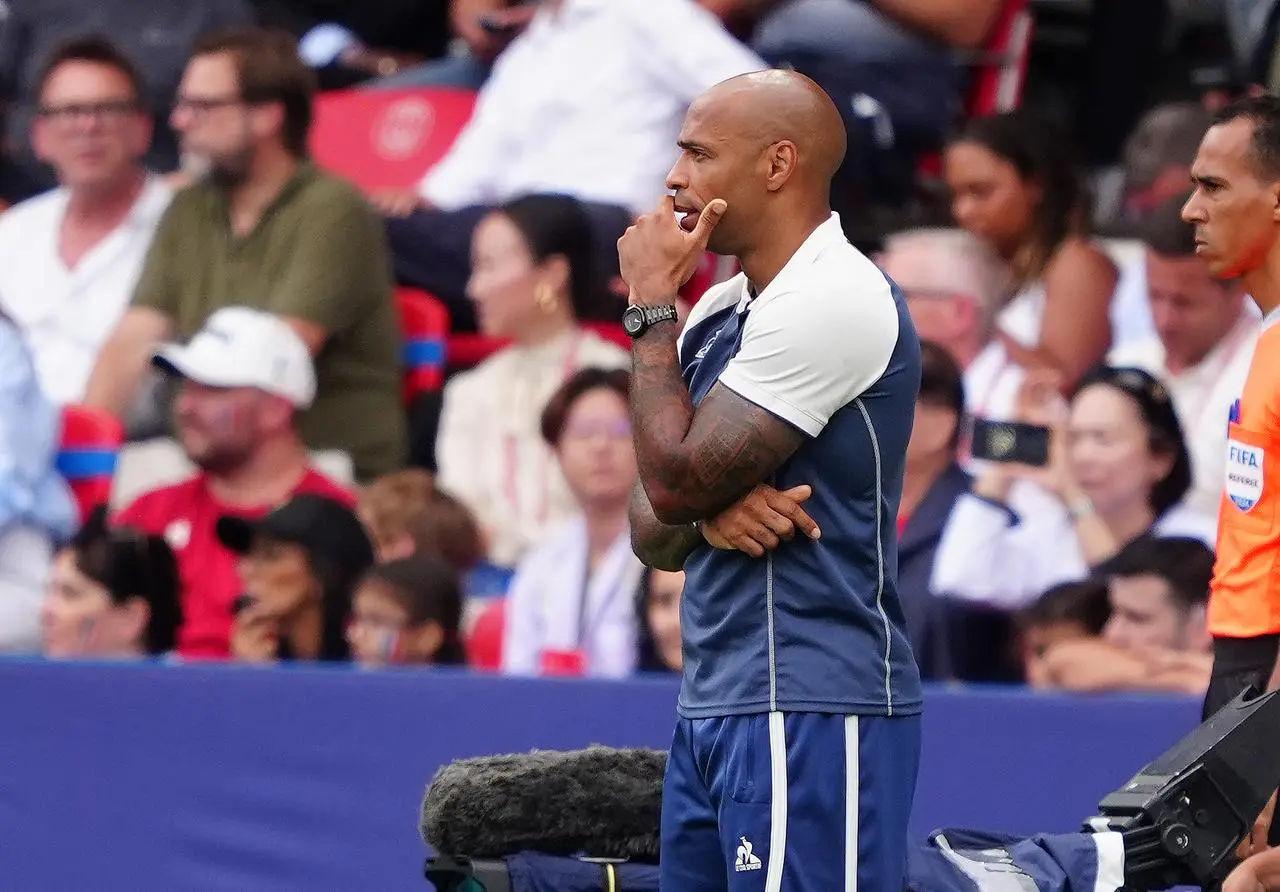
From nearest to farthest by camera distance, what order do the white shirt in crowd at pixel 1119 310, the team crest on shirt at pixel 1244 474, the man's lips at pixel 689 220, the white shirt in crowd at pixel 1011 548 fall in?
the man's lips at pixel 689 220
the team crest on shirt at pixel 1244 474
the white shirt in crowd at pixel 1011 548
the white shirt in crowd at pixel 1119 310

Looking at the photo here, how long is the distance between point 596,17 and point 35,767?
3216 mm

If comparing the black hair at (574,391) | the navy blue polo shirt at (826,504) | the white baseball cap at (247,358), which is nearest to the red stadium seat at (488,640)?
the black hair at (574,391)

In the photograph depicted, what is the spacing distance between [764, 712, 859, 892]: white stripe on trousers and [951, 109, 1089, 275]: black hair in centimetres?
Result: 337

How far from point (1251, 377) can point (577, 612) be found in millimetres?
2311

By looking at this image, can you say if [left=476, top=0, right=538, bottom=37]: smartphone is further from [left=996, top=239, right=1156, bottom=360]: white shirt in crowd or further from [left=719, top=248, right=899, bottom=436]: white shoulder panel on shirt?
[left=719, top=248, right=899, bottom=436]: white shoulder panel on shirt

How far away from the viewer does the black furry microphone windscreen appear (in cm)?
417

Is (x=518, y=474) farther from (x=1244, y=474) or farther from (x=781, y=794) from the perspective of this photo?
(x=781, y=794)

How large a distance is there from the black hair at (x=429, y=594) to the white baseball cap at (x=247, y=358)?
946 millimetres

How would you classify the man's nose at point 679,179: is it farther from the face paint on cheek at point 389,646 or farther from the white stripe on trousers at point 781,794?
the face paint on cheek at point 389,646

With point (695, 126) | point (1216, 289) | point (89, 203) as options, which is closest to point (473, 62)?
point (89, 203)

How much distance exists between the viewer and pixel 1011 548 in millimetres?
5816

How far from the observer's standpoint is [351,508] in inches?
249

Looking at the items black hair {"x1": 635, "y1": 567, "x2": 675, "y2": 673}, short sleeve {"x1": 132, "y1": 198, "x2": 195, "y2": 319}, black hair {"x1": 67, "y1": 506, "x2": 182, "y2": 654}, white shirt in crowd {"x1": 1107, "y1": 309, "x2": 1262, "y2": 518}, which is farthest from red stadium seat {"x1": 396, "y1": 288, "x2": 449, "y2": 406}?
white shirt in crowd {"x1": 1107, "y1": 309, "x2": 1262, "y2": 518}

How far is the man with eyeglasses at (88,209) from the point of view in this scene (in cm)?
754
